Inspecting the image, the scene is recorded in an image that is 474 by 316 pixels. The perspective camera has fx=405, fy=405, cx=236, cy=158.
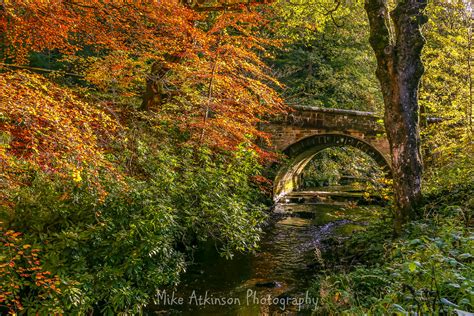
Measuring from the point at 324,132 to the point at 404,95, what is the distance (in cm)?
841

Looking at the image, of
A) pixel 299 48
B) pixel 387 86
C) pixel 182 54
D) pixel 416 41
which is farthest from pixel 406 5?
pixel 299 48

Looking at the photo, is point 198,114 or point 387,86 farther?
point 198,114

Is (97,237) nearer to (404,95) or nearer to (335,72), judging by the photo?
(404,95)

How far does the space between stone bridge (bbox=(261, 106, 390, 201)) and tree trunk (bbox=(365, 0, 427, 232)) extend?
7719 millimetres

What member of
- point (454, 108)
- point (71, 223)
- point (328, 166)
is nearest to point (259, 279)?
point (71, 223)

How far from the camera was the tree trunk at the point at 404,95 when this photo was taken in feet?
19.9

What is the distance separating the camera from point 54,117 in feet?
13.7

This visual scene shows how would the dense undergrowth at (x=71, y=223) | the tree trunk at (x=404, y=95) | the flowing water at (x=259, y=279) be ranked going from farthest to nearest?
the flowing water at (x=259, y=279)
the tree trunk at (x=404, y=95)
the dense undergrowth at (x=71, y=223)

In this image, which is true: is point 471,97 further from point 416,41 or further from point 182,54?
point 182,54

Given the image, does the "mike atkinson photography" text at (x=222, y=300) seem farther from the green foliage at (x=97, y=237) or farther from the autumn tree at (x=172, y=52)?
the autumn tree at (x=172, y=52)

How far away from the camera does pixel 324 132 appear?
1450 cm

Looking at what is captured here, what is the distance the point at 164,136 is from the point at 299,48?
41.0 ft

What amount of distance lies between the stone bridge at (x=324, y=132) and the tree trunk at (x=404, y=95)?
7.72 meters

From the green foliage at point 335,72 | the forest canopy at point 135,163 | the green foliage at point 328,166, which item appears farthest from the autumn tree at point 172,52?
the green foliage at point 328,166
